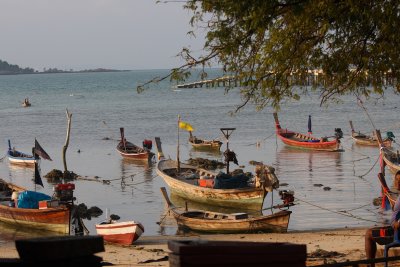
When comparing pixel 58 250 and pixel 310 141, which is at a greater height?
pixel 58 250

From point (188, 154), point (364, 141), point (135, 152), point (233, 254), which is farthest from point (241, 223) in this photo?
point (364, 141)

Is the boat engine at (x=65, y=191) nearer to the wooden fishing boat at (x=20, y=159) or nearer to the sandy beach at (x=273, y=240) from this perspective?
the sandy beach at (x=273, y=240)

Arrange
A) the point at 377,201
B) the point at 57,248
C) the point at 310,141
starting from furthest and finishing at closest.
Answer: the point at 310,141, the point at 377,201, the point at 57,248

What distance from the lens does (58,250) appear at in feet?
23.8

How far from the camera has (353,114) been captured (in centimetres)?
8744

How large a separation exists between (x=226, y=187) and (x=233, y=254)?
973 inches

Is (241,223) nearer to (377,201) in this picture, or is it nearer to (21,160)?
(377,201)

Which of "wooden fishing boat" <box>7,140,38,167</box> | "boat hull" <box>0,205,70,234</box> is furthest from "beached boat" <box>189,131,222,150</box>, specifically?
"boat hull" <box>0,205,70,234</box>

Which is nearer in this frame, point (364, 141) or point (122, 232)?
point (122, 232)

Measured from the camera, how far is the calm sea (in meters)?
31.3

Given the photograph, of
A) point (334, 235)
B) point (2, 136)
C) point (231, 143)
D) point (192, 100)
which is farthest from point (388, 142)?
point (192, 100)

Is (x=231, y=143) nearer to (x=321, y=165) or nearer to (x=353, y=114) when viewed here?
(x=321, y=165)

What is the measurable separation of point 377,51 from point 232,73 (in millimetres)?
2701

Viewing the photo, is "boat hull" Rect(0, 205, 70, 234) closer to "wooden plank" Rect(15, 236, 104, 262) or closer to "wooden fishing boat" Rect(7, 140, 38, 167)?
"wooden fishing boat" Rect(7, 140, 38, 167)
